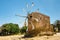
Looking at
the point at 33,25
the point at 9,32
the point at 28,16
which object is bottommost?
the point at 9,32

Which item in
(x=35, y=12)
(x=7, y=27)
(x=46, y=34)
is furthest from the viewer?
(x=7, y=27)

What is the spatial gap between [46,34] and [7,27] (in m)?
28.1

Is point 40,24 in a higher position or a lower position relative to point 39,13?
lower

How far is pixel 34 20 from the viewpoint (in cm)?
2653

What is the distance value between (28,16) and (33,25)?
2688 mm

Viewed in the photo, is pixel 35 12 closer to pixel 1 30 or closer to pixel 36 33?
pixel 36 33

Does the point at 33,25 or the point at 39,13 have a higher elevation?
the point at 39,13

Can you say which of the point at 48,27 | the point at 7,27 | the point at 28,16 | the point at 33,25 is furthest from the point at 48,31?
the point at 7,27

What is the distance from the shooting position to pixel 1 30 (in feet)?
172

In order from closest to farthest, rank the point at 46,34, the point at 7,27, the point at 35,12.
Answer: the point at 46,34
the point at 35,12
the point at 7,27

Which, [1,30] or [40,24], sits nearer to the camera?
[40,24]

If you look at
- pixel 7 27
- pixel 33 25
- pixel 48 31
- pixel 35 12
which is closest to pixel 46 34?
pixel 48 31

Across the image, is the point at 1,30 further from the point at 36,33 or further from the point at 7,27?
the point at 36,33

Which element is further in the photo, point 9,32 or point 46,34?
point 9,32
